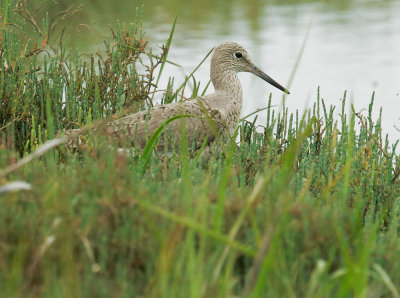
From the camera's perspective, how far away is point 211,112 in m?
4.67

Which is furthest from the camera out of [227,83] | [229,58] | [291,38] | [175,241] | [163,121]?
[291,38]

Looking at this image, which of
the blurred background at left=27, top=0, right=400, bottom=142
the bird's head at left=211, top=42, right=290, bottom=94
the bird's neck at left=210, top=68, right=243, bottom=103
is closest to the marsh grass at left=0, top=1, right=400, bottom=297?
the bird's neck at left=210, top=68, right=243, bottom=103

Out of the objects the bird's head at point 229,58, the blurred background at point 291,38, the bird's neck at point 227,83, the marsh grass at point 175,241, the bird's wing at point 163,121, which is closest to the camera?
the marsh grass at point 175,241

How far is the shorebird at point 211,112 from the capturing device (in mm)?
4520

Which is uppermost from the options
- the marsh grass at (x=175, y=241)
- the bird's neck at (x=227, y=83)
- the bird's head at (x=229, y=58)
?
the bird's head at (x=229, y=58)

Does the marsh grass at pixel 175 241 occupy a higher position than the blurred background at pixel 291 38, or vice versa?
the blurred background at pixel 291 38

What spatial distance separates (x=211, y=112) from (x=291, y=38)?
8042 millimetres

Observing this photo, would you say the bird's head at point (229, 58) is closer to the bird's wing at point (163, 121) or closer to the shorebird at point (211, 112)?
the shorebird at point (211, 112)

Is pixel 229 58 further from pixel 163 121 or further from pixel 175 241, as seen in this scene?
pixel 175 241

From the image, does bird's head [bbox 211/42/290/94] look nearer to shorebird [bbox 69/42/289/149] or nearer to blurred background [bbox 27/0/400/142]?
shorebird [bbox 69/42/289/149]

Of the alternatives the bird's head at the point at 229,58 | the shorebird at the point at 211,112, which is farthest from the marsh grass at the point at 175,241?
the bird's head at the point at 229,58

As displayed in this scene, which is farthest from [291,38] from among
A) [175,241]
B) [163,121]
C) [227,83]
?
[175,241]

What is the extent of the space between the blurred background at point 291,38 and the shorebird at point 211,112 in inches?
35.3

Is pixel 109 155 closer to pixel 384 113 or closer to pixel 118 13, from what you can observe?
pixel 384 113
